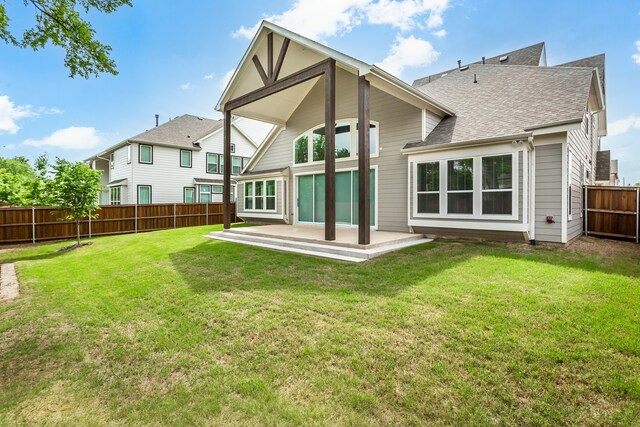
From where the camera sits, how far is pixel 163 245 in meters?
8.70

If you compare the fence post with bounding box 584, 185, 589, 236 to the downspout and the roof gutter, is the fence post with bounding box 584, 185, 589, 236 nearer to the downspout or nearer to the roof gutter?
the downspout

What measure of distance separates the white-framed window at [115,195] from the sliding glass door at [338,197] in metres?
14.8

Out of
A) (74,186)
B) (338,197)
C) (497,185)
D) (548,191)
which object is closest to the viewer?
(548,191)

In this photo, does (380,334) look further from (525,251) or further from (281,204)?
(281,204)

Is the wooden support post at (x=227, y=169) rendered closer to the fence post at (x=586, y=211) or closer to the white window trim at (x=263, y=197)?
the white window trim at (x=263, y=197)

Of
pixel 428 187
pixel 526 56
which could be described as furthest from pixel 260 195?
pixel 526 56

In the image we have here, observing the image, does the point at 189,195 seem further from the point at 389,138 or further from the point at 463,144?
the point at 463,144

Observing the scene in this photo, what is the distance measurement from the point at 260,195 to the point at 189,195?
10028mm

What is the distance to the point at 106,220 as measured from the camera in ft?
45.1

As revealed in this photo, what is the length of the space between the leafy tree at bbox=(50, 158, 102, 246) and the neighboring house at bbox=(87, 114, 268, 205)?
29.2ft

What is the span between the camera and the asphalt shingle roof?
19.9 meters

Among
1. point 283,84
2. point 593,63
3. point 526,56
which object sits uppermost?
point 526,56

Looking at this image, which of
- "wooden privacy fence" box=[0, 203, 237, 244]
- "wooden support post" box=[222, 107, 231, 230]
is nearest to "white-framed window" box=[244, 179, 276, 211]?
"wooden support post" box=[222, 107, 231, 230]

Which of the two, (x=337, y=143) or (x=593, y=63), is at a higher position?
(x=593, y=63)
